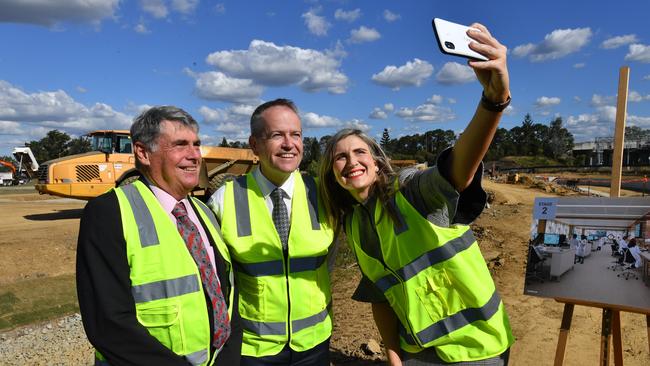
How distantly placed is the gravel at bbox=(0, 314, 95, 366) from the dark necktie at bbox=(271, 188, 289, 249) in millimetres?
4519

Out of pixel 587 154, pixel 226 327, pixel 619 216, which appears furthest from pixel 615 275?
pixel 587 154

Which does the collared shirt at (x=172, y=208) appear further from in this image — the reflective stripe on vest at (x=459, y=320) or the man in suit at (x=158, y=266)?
the reflective stripe on vest at (x=459, y=320)

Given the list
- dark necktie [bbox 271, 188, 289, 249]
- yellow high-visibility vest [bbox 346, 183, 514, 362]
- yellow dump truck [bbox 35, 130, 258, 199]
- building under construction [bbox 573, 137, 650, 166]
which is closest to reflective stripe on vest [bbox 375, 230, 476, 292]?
yellow high-visibility vest [bbox 346, 183, 514, 362]

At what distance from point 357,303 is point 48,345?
4.33m

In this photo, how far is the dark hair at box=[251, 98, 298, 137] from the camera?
2.57m

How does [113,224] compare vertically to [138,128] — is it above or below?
below

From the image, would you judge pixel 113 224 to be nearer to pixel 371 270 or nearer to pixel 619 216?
pixel 371 270

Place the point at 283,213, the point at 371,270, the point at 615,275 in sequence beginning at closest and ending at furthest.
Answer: the point at 371,270 → the point at 283,213 → the point at 615,275

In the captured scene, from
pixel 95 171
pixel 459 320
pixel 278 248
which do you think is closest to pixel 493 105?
pixel 459 320

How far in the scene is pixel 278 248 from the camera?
7.95ft

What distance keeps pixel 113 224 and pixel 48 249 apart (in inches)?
363

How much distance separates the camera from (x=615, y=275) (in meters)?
3.37

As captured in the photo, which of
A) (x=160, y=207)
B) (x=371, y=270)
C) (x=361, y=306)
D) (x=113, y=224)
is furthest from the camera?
(x=361, y=306)

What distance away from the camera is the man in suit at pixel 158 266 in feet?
5.87
